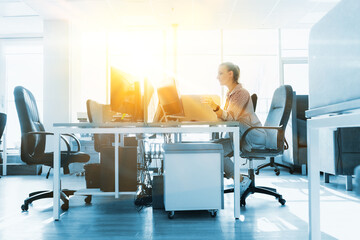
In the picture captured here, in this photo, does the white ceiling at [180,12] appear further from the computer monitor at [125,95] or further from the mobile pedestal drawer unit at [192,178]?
the mobile pedestal drawer unit at [192,178]

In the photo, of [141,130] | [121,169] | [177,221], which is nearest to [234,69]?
[141,130]

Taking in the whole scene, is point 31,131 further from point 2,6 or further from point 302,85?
point 302,85

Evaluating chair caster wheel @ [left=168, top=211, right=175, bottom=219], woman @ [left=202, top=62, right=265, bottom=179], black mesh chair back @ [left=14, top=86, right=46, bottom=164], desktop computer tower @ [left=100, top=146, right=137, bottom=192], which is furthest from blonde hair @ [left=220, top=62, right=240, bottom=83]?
black mesh chair back @ [left=14, top=86, right=46, bottom=164]

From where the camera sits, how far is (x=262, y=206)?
2590mm

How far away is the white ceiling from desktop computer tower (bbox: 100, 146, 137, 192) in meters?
2.90

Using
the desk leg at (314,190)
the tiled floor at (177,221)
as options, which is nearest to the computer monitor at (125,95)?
the tiled floor at (177,221)

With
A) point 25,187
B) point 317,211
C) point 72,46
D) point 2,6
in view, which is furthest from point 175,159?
point 2,6

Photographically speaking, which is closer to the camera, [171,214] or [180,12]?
[171,214]

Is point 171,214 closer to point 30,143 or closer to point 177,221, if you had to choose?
point 177,221

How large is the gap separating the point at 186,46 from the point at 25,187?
3872 mm

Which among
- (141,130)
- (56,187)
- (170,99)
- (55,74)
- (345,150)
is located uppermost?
(55,74)

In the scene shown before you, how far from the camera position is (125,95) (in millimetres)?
2699

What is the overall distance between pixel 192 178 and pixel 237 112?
32.7 inches

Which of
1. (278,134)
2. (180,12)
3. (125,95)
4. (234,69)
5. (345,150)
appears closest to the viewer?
(278,134)
